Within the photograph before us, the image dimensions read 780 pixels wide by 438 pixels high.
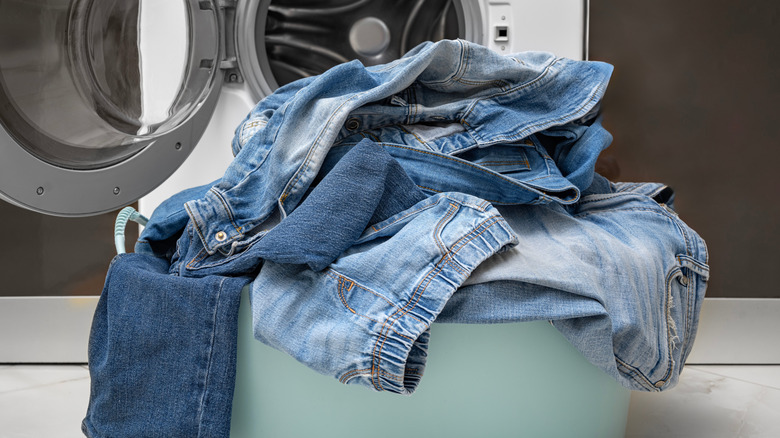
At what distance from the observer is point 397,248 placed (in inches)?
28.8

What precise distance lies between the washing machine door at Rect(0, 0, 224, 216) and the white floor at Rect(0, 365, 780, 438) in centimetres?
42

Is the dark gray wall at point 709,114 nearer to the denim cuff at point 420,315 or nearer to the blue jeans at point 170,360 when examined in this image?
the denim cuff at point 420,315

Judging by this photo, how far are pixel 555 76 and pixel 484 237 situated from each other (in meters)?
0.30

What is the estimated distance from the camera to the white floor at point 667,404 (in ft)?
3.74

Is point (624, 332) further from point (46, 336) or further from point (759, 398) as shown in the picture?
point (46, 336)

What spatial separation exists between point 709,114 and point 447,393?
0.94 m

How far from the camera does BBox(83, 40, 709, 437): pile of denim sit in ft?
2.37

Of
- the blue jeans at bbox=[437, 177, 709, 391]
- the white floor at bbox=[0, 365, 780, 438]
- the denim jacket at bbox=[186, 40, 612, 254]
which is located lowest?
the white floor at bbox=[0, 365, 780, 438]

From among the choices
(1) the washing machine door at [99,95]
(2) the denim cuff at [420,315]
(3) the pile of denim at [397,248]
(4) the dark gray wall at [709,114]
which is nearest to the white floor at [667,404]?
(4) the dark gray wall at [709,114]

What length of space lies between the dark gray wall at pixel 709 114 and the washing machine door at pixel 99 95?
76cm

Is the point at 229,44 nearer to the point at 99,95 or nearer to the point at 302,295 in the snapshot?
the point at 99,95

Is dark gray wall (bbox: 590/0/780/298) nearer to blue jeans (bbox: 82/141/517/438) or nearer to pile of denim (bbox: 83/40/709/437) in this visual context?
pile of denim (bbox: 83/40/709/437)

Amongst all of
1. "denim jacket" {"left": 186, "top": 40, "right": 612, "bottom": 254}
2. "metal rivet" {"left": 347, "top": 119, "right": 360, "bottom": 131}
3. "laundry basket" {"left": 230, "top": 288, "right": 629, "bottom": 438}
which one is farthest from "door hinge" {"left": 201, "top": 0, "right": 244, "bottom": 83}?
"laundry basket" {"left": 230, "top": 288, "right": 629, "bottom": 438}

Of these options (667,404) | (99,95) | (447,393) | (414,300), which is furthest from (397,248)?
(667,404)
